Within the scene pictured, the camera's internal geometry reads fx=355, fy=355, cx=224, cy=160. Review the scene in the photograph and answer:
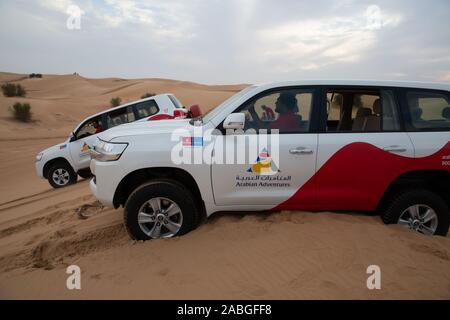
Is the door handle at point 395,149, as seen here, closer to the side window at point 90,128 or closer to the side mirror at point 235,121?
the side mirror at point 235,121

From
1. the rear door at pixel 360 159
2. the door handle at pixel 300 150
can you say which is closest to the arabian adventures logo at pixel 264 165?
the door handle at pixel 300 150

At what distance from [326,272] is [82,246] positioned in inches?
115

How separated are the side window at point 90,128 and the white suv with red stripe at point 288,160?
5058mm

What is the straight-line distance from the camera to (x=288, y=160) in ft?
13.4

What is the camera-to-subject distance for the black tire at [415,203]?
425cm

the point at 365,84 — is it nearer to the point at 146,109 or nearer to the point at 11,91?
the point at 146,109

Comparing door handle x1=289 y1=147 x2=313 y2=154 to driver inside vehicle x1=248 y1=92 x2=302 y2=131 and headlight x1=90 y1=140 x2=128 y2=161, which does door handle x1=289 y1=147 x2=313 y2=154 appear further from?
headlight x1=90 y1=140 x2=128 y2=161

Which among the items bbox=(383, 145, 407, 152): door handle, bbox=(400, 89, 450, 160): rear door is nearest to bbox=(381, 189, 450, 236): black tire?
bbox=(400, 89, 450, 160): rear door

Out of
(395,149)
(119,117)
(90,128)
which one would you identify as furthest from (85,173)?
(395,149)

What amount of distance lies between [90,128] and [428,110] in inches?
303

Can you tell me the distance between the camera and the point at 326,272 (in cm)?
344

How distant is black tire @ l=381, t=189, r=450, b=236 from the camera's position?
13.9 feet
